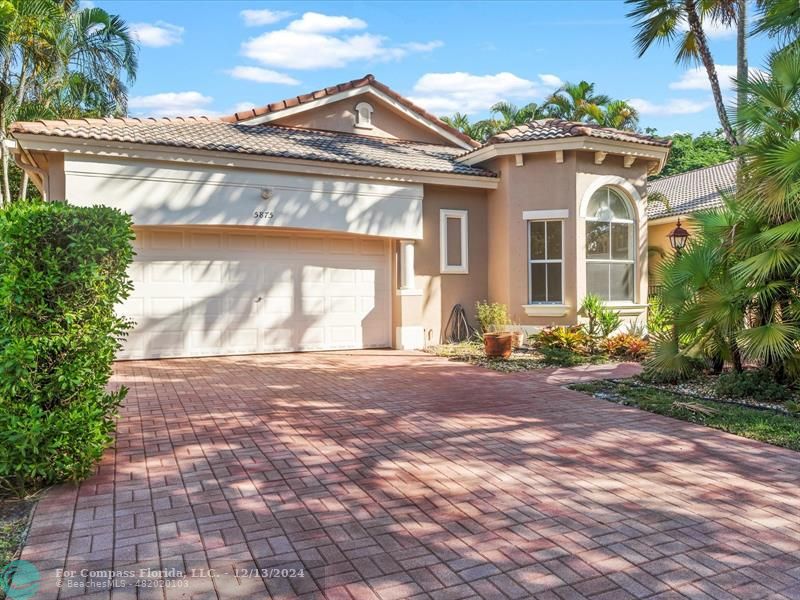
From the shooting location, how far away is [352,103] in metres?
15.1

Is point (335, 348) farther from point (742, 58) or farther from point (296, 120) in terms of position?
point (742, 58)

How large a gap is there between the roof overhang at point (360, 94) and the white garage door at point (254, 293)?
12.1 ft

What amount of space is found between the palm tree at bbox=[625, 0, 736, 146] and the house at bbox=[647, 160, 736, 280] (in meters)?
3.93

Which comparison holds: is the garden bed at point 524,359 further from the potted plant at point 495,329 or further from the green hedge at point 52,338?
the green hedge at point 52,338

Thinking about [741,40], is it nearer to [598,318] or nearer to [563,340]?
[598,318]

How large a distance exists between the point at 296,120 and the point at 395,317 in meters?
5.70

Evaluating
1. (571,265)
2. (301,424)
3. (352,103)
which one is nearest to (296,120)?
(352,103)

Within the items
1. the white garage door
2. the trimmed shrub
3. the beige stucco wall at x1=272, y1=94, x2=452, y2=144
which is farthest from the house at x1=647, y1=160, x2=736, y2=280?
the trimmed shrub

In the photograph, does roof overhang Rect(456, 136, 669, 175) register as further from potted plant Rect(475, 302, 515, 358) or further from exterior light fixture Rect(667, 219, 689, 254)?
potted plant Rect(475, 302, 515, 358)

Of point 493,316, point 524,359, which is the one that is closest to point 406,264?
point 493,316

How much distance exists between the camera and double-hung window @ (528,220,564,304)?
12.9 meters

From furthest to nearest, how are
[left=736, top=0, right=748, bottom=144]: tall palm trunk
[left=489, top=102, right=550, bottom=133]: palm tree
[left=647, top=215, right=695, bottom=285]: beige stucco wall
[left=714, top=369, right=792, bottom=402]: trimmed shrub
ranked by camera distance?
[left=489, top=102, right=550, bottom=133]: palm tree
[left=647, top=215, right=695, bottom=285]: beige stucco wall
[left=736, top=0, right=748, bottom=144]: tall palm trunk
[left=714, top=369, right=792, bottom=402]: trimmed shrub

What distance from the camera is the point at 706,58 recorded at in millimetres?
13594

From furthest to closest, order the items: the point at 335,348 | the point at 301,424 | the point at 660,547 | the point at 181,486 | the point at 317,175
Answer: the point at 335,348
the point at 317,175
the point at 301,424
the point at 181,486
the point at 660,547
